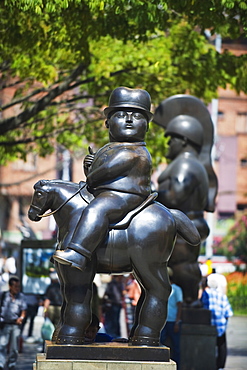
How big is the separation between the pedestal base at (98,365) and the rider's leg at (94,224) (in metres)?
0.77

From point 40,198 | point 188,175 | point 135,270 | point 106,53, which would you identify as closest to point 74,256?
point 135,270

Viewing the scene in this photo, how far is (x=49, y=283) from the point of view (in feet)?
60.5

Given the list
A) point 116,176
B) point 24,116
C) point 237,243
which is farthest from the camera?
point 237,243

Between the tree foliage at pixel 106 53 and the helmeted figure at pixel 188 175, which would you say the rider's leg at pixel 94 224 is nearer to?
the tree foliage at pixel 106 53

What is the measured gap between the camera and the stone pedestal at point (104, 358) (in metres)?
7.30

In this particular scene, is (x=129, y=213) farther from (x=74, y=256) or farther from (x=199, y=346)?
(x=199, y=346)

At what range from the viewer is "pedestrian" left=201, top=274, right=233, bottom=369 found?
14562 mm

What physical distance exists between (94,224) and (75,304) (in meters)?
0.70

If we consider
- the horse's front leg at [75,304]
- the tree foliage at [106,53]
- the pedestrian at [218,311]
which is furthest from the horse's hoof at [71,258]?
the pedestrian at [218,311]

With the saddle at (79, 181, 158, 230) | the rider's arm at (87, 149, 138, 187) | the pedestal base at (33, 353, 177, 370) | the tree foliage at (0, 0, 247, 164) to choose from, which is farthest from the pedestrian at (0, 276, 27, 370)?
the rider's arm at (87, 149, 138, 187)

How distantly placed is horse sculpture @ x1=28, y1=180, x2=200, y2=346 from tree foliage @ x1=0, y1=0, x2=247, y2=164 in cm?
426

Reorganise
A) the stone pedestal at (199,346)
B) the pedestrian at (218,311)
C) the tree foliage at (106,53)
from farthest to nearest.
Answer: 1. the pedestrian at (218,311)
2. the stone pedestal at (199,346)
3. the tree foliage at (106,53)

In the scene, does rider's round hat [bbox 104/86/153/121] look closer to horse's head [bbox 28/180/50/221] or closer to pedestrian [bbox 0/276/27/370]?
horse's head [bbox 28/180/50/221]

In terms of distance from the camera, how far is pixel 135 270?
7594mm
